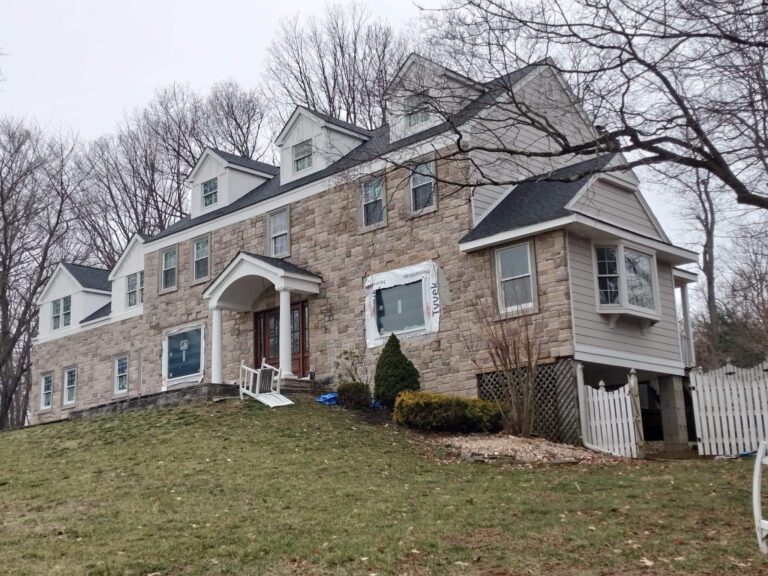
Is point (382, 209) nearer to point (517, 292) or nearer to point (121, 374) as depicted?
point (517, 292)

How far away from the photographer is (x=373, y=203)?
66.4 feet

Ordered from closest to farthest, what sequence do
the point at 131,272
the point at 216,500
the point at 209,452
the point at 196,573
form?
1. the point at 196,573
2. the point at 216,500
3. the point at 209,452
4. the point at 131,272

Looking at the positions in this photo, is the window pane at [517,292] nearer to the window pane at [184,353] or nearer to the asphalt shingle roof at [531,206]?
the asphalt shingle roof at [531,206]

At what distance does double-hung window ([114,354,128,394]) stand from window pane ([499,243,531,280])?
1298 cm

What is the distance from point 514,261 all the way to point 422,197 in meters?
2.83

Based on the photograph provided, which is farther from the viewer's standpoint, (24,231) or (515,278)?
(24,231)

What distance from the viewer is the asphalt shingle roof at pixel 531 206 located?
666 inches

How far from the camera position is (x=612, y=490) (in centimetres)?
1081

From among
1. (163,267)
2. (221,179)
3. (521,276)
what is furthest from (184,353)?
(521,276)

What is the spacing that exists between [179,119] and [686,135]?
31907 mm

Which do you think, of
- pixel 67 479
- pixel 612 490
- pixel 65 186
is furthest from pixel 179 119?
pixel 612 490

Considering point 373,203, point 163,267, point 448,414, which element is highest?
point 373,203

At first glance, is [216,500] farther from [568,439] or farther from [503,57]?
[568,439]

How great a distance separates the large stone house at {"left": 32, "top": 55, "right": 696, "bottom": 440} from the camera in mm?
16922
